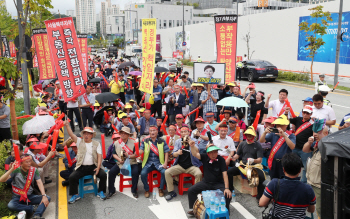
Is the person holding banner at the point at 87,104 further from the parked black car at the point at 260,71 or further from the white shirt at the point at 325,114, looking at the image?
the parked black car at the point at 260,71

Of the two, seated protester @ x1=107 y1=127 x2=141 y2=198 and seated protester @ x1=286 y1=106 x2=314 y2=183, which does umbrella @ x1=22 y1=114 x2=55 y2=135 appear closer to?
seated protester @ x1=107 y1=127 x2=141 y2=198

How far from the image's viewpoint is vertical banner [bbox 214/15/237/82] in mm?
11078

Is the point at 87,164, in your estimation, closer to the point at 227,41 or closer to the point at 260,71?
the point at 227,41

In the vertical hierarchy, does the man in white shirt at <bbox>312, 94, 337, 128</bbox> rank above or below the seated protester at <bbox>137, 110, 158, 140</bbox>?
above

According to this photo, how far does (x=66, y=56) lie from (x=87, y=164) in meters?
3.87

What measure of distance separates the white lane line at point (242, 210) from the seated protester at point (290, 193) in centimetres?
200

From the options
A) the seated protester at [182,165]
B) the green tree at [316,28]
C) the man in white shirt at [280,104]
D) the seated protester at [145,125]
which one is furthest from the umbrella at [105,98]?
the green tree at [316,28]

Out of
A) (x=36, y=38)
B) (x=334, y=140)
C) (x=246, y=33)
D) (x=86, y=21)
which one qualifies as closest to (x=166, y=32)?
(x=246, y=33)

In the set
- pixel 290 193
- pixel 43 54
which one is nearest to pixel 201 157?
pixel 290 193

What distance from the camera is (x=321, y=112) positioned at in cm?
696

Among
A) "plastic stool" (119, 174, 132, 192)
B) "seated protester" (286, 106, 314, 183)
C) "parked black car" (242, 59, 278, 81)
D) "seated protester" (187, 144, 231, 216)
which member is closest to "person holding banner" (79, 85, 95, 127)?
"plastic stool" (119, 174, 132, 192)

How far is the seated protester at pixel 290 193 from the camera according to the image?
375cm

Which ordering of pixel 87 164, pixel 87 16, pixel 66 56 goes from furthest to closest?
1. pixel 87 16
2. pixel 66 56
3. pixel 87 164

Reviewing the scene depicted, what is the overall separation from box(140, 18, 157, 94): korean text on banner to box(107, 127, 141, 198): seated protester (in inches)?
144
